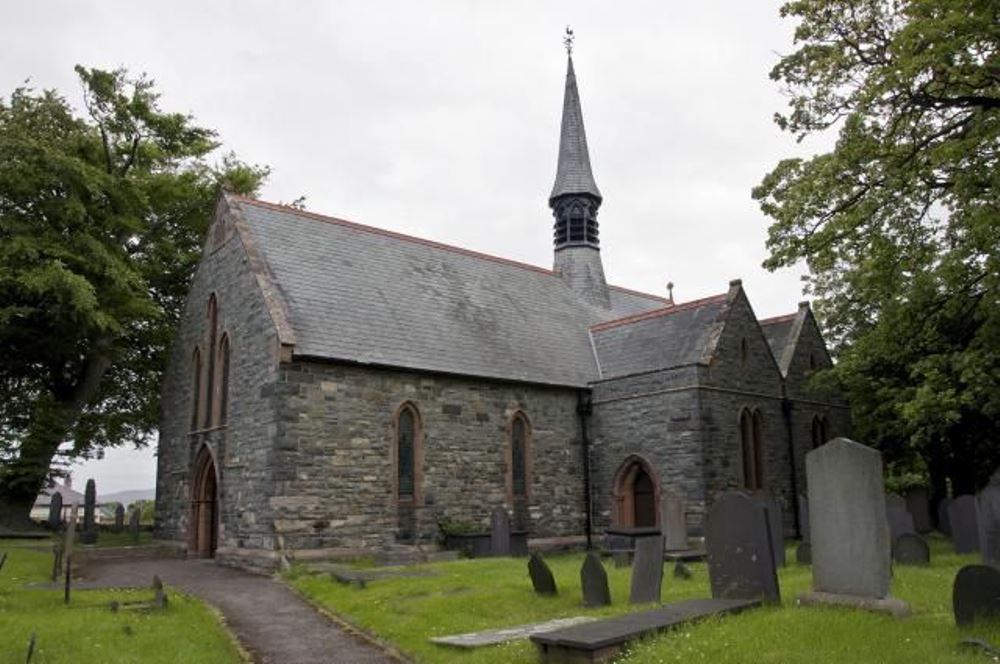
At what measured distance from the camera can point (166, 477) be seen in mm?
22625

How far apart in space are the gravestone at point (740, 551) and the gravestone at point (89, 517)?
20.7 meters

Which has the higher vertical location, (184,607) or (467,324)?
(467,324)

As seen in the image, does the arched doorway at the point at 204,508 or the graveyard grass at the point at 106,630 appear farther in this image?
the arched doorway at the point at 204,508

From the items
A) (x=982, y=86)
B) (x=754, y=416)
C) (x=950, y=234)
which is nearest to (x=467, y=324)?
(x=754, y=416)

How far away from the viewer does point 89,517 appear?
25688mm

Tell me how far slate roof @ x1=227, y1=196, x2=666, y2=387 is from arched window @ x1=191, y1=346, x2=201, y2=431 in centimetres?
419

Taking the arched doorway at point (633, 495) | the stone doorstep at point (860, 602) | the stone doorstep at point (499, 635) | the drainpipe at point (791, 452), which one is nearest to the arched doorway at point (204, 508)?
the arched doorway at point (633, 495)

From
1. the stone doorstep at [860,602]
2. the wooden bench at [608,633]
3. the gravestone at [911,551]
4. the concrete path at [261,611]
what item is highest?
the gravestone at [911,551]

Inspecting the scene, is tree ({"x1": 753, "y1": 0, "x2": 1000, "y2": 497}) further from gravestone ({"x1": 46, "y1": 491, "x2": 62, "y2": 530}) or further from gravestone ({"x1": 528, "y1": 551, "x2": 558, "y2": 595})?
gravestone ({"x1": 46, "y1": 491, "x2": 62, "y2": 530})

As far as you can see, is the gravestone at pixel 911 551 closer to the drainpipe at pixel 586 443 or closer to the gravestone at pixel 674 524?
the gravestone at pixel 674 524

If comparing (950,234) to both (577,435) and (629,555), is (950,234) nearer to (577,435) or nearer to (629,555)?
(629,555)

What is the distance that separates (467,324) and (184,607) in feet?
39.5

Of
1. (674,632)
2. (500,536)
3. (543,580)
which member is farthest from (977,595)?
(500,536)

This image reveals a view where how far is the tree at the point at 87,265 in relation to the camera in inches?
857
